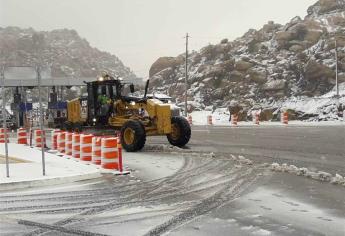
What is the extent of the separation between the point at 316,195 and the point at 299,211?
147cm

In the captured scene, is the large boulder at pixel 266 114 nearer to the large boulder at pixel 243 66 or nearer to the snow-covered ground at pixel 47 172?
the large boulder at pixel 243 66

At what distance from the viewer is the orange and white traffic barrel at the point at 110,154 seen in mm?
13039

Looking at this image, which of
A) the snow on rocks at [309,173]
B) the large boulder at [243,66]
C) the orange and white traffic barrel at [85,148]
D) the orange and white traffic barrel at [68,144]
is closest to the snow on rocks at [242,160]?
the snow on rocks at [309,173]

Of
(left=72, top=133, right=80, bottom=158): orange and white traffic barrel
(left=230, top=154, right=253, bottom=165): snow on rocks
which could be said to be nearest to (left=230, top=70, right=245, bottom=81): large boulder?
(left=230, top=154, right=253, bottom=165): snow on rocks

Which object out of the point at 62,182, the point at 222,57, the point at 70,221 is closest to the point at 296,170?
the point at 62,182

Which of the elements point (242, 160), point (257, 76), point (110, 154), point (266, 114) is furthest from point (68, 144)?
point (257, 76)

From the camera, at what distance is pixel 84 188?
10.5 meters

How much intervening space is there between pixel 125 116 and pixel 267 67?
4816 centimetres

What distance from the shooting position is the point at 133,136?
18031 millimetres

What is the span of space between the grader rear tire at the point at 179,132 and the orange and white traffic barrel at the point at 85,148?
195 inches

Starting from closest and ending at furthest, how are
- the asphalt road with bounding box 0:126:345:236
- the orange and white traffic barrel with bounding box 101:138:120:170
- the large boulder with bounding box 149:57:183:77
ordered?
the asphalt road with bounding box 0:126:345:236
the orange and white traffic barrel with bounding box 101:138:120:170
the large boulder with bounding box 149:57:183:77

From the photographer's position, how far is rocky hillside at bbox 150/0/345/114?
5972cm

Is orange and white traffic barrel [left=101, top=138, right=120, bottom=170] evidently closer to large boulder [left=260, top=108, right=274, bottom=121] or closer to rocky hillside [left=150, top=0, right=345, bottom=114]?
large boulder [left=260, top=108, right=274, bottom=121]

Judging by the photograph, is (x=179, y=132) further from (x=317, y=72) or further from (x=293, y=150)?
(x=317, y=72)
